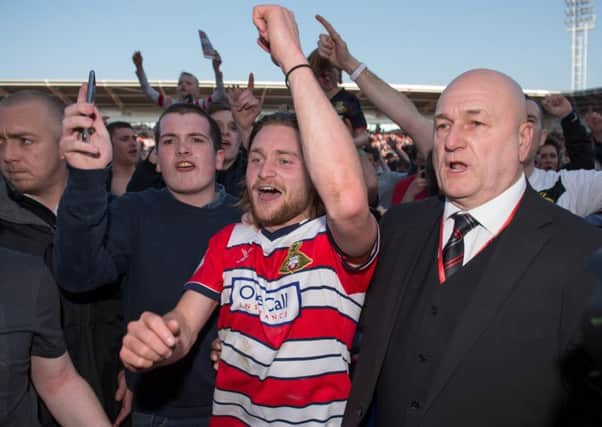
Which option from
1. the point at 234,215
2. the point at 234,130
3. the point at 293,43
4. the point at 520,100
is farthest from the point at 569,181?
the point at 234,130

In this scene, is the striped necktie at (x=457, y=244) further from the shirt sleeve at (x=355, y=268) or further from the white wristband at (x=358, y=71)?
the white wristband at (x=358, y=71)

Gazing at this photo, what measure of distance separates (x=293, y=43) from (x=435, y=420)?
1273 millimetres

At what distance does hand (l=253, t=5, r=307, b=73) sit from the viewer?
1.60m

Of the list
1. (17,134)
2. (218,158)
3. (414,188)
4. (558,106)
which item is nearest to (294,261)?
(218,158)

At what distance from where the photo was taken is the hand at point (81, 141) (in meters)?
1.89

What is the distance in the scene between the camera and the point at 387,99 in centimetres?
301

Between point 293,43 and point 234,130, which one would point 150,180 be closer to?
point 234,130

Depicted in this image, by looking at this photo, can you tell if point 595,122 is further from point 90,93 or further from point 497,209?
point 90,93

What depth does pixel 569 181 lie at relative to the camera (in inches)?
129

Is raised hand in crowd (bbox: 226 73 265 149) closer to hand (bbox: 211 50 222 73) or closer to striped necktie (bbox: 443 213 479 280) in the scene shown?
striped necktie (bbox: 443 213 479 280)

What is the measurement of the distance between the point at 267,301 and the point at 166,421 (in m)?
0.98

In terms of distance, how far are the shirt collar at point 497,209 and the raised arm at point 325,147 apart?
49 centimetres

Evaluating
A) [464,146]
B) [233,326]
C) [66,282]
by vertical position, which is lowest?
[233,326]

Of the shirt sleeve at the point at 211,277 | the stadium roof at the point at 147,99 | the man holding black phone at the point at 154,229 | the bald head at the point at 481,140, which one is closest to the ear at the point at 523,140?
the bald head at the point at 481,140
